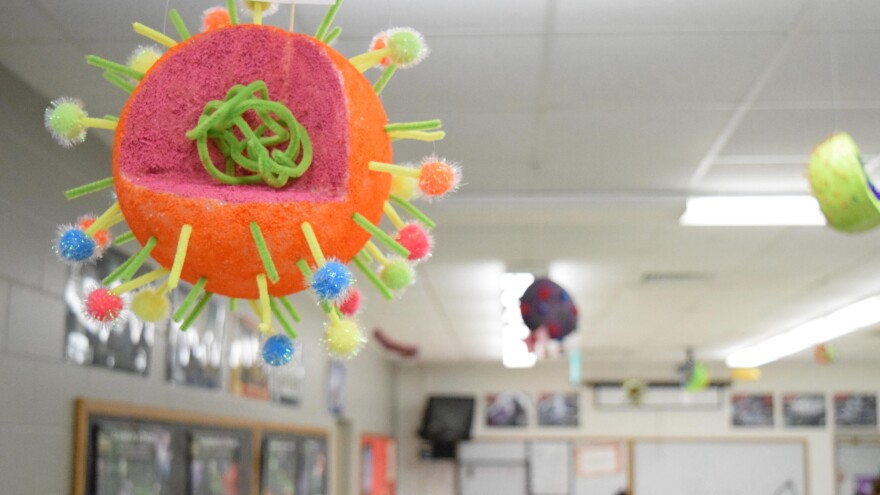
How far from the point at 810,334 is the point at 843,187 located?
780cm

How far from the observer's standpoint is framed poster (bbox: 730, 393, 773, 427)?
510 inches

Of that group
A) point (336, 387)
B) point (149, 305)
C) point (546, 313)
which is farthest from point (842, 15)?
point (336, 387)

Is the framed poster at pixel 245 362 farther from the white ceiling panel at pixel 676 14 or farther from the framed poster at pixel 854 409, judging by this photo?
the framed poster at pixel 854 409

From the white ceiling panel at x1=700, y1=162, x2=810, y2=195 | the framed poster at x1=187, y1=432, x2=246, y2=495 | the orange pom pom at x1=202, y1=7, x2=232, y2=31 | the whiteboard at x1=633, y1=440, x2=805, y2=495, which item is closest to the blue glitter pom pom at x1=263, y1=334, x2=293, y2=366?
the orange pom pom at x1=202, y1=7, x2=232, y2=31

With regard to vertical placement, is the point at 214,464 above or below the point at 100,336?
below

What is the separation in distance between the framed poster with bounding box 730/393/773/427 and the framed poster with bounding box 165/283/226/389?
→ 8.74 meters

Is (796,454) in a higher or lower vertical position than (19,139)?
lower

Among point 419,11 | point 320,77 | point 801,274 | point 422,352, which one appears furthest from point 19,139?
point 422,352

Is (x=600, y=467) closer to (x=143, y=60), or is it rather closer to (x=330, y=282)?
(x=143, y=60)

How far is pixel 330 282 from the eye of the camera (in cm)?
152

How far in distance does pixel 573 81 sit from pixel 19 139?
1.86 metres

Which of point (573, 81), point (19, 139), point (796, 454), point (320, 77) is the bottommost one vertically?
point (796, 454)

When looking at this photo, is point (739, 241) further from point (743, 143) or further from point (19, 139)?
point (19, 139)

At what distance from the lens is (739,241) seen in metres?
6.13
